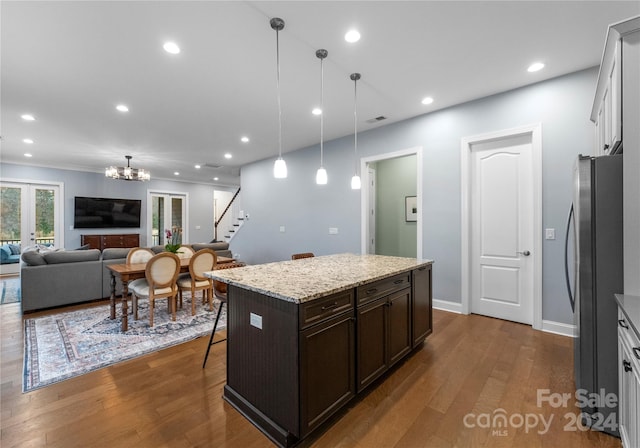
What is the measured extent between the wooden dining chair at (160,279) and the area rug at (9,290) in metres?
2.87

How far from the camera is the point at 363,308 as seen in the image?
6.73 feet

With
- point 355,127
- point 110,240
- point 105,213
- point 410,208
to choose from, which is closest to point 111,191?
point 105,213

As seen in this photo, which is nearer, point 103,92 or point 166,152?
point 103,92

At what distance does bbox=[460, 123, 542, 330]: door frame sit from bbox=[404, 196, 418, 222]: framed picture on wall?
1.54 meters

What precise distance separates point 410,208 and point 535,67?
287 cm

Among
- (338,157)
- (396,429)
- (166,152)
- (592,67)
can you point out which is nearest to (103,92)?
(166,152)

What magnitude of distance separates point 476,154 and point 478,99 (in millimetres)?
712

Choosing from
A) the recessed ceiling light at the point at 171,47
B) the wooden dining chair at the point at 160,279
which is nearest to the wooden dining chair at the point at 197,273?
the wooden dining chair at the point at 160,279

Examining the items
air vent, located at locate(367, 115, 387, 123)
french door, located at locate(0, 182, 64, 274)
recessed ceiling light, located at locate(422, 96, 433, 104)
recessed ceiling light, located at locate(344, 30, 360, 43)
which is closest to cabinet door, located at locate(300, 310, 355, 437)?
recessed ceiling light, located at locate(344, 30, 360, 43)

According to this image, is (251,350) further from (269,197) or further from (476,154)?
(269,197)

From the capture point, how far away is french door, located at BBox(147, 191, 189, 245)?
945cm

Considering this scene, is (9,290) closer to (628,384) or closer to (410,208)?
(410,208)

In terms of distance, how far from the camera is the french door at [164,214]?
945cm

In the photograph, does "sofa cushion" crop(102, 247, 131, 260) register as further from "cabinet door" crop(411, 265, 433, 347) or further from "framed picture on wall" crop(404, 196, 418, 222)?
A: "framed picture on wall" crop(404, 196, 418, 222)
